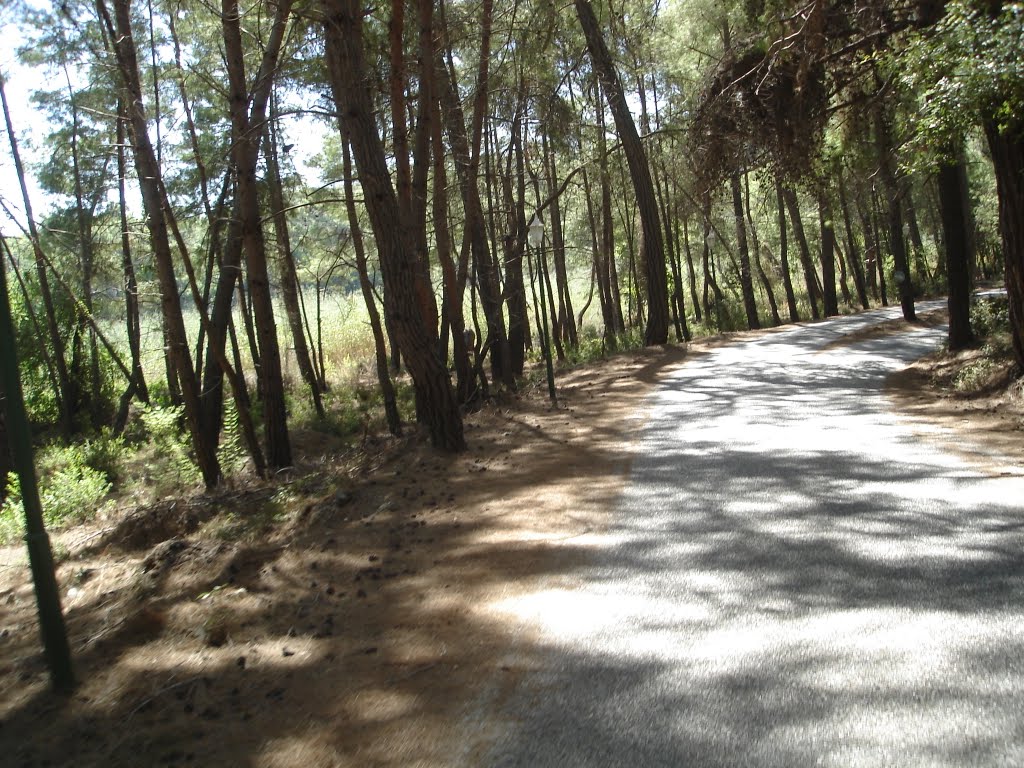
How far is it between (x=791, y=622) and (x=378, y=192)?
7227 millimetres

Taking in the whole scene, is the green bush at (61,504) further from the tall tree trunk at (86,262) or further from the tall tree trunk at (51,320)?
the tall tree trunk at (86,262)

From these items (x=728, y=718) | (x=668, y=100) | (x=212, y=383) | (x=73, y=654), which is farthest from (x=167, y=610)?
(x=668, y=100)

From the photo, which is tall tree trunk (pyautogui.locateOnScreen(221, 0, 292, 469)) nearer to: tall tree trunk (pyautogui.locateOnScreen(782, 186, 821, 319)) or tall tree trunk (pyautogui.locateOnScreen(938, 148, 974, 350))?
tall tree trunk (pyautogui.locateOnScreen(938, 148, 974, 350))

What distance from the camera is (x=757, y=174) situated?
16.8 meters

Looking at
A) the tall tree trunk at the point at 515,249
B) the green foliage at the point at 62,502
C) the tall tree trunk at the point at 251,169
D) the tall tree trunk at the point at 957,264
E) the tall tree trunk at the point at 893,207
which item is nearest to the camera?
the green foliage at the point at 62,502

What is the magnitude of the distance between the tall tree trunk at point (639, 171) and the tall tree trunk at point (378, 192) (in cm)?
1019

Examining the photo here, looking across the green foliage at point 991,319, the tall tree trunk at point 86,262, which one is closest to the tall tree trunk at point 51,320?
the tall tree trunk at point 86,262

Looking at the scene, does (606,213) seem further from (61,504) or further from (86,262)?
(61,504)

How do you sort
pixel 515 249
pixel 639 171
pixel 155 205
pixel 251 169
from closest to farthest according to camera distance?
pixel 155 205
pixel 251 169
pixel 515 249
pixel 639 171

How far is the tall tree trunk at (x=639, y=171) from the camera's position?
65.3ft

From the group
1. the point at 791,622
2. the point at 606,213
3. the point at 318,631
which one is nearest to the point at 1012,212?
the point at 791,622

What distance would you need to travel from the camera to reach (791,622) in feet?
16.0

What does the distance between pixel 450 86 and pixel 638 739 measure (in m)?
16.4

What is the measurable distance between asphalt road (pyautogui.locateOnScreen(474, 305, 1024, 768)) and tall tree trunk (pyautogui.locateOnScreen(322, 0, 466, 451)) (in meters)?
3.10
